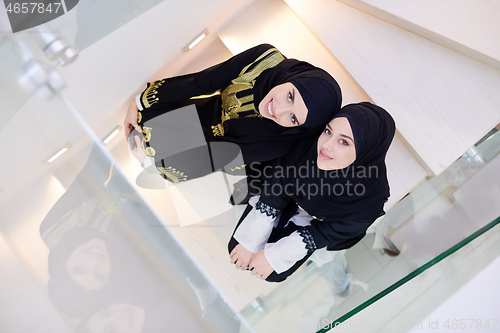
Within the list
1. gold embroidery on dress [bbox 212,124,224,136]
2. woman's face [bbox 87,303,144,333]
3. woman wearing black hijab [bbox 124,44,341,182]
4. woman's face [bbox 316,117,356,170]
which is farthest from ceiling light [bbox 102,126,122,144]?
woman's face [bbox 316,117,356,170]

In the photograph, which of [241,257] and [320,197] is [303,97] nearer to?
[320,197]

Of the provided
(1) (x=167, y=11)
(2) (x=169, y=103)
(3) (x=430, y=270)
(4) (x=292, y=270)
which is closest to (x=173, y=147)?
(2) (x=169, y=103)

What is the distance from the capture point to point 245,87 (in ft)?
3.26

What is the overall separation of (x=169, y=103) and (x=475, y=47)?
96cm

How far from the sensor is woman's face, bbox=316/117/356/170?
31.2 inches

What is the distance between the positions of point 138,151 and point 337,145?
563mm

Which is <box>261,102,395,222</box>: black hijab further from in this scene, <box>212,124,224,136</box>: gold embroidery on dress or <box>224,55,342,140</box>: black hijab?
<box>212,124,224,136</box>: gold embroidery on dress

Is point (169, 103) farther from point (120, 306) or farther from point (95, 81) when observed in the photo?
point (120, 306)

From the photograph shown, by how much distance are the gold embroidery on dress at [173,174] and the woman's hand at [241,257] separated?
276mm

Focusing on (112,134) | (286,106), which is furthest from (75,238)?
(286,106)

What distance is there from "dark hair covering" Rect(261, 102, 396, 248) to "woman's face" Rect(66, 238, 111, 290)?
55 cm

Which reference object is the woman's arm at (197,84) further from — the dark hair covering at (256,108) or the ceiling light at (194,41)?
the ceiling light at (194,41)

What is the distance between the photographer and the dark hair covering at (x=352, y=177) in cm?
81

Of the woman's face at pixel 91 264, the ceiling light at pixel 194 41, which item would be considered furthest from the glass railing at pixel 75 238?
the ceiling light at pixel 194 41
